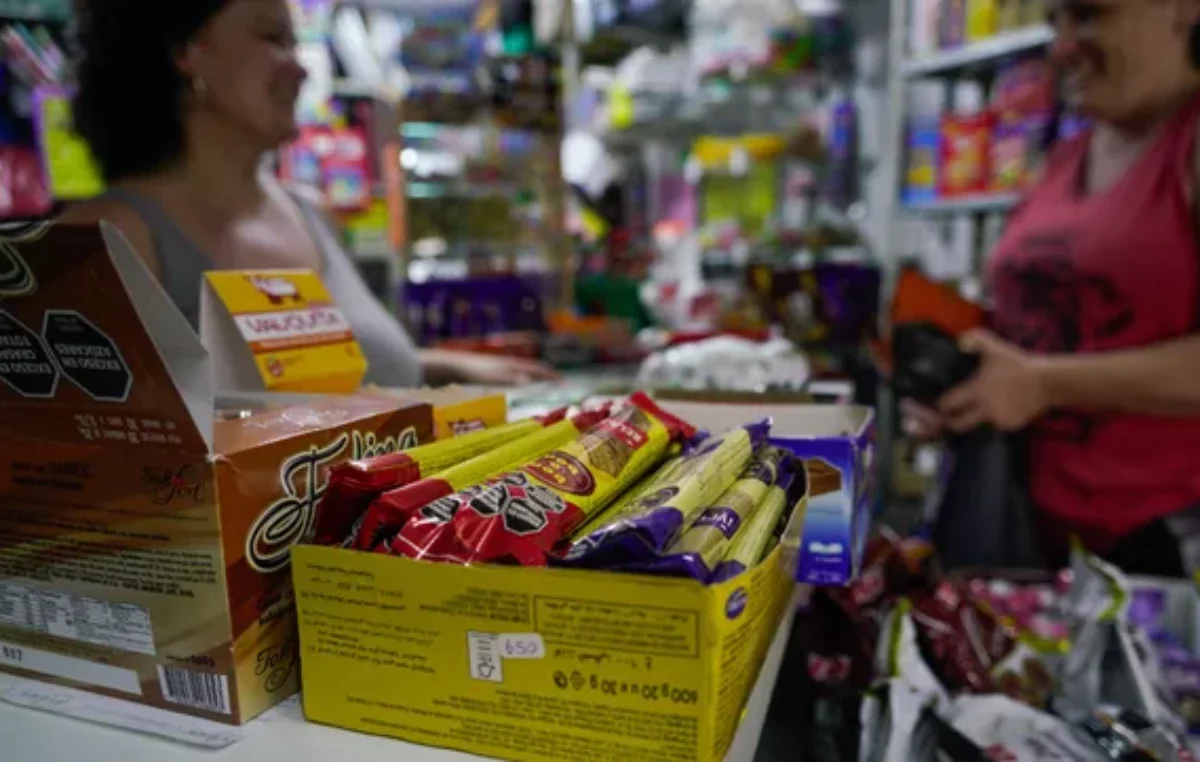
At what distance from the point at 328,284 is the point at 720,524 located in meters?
1.06

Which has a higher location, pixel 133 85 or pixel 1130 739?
pixel 133 85

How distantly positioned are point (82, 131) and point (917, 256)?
9.82ft

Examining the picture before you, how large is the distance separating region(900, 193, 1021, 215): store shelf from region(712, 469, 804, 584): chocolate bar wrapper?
2.25 metres

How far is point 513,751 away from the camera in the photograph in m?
0.54

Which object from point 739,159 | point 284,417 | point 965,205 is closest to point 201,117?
point 284,417

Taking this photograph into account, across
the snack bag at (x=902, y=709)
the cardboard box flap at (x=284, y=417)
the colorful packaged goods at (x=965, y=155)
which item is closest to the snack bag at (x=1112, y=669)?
the snack bag at (x=902, y=709)

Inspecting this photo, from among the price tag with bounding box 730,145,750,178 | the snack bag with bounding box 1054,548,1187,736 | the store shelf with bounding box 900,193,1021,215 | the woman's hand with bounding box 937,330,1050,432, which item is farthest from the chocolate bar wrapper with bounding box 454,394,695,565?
the price tag with bounding box 730,145,750,178

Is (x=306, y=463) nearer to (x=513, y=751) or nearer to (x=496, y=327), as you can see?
(x=513, y=751)

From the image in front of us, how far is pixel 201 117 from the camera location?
52.6 inches

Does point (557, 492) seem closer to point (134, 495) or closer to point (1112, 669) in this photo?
point (134, 495)

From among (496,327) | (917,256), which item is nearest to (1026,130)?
(917,256)

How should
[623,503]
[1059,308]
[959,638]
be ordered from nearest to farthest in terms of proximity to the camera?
1. [623,503]
2. [959,638]
3. [1059,308]

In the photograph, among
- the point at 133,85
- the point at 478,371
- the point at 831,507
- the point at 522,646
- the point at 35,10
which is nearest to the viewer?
the point at 522,646

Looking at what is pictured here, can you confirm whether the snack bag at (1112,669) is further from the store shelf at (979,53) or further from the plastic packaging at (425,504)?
the store shelf at (979,53)
